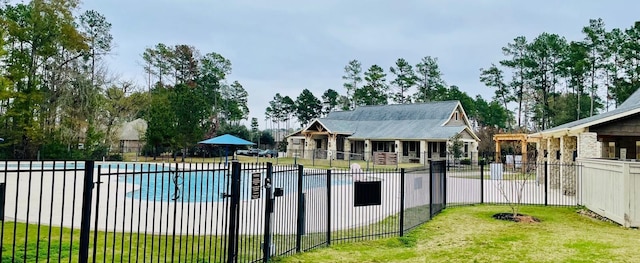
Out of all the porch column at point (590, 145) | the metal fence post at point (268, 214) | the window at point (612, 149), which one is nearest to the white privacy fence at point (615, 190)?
the porch column at point (590, 145)

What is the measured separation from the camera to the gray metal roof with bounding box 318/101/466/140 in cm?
3572

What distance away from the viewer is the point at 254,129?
Answer: 61312 mm

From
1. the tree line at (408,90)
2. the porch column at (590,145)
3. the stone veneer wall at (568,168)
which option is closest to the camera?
the porch column at (590,145)

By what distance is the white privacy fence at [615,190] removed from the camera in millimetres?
9398

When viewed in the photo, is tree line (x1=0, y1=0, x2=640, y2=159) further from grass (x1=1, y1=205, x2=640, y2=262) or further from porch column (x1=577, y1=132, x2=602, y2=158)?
porch column (x1=577, y1=132, x2=602, y2=158)

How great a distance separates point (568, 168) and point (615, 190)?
610cm

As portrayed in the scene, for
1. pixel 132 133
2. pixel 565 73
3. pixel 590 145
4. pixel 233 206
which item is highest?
pixel 565 73

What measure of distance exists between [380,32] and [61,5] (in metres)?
23.3

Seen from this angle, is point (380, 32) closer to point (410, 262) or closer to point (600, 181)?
point (600, 181)

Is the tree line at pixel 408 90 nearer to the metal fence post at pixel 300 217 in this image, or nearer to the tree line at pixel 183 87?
the tree line at pixel 183 87

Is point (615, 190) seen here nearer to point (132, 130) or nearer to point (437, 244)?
point (437, 244)

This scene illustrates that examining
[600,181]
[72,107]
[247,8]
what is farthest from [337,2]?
[72,107]

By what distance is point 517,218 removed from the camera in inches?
411

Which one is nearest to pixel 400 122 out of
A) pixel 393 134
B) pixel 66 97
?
pixel 393 134
